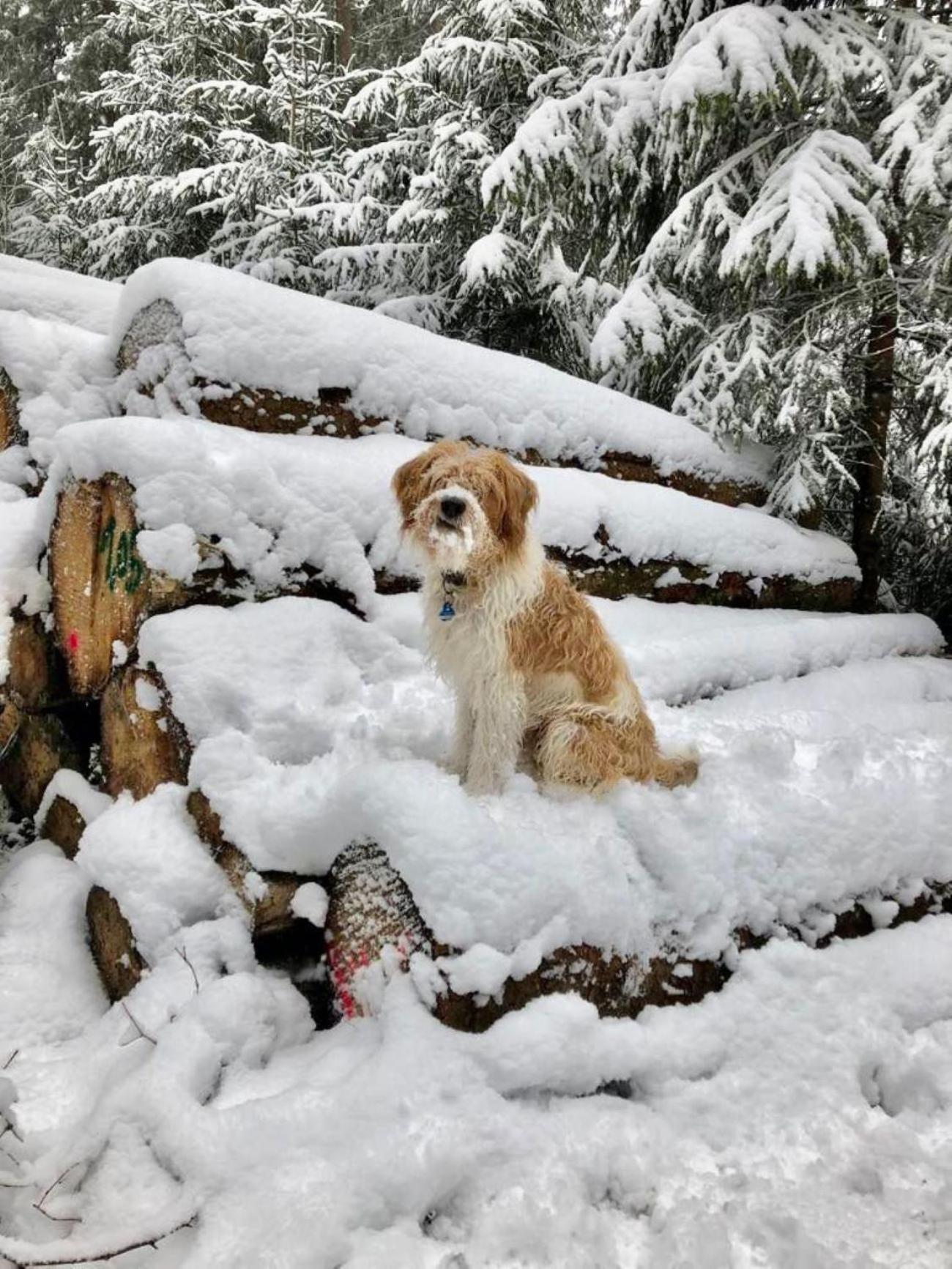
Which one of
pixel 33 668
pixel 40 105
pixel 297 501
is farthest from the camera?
pixel 40 105

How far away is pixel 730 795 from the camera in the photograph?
11.1 ft

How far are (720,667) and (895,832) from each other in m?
1.62

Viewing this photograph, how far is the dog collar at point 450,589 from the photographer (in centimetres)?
313

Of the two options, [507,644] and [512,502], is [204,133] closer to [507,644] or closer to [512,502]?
[512,502]

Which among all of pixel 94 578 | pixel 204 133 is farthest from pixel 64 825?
pixel 204 133

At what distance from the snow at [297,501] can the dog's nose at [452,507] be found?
128 centimetres

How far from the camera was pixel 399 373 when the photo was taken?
5.02 metres

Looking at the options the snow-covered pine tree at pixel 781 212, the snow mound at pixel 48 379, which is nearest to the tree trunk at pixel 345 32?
the snow-covered pine tree at pixel 781 212

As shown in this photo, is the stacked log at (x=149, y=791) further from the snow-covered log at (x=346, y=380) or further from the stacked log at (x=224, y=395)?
the snow-covered log at (x=346, y=380)

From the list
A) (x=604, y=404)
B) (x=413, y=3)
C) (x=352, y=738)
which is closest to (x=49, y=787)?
(x=352, y=738)

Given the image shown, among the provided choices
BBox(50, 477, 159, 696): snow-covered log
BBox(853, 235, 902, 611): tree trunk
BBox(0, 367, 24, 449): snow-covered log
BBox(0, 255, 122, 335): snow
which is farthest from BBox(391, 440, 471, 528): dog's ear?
BBox(853, 235, 902, 611): tree trunk

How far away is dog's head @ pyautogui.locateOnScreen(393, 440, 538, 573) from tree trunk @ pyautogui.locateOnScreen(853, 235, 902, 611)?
4598 mm

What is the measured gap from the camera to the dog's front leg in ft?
10.3

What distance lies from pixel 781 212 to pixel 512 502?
12.8ft
